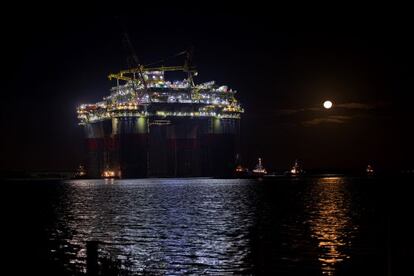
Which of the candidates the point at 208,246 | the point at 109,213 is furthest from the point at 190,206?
the point at 208,246

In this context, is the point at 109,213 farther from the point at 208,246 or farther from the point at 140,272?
the point at 140,272

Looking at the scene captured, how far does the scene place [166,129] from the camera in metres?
136

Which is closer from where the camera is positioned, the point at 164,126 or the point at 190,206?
the point at 190,206

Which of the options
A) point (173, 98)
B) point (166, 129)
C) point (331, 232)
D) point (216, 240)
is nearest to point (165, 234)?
point (216, 240)

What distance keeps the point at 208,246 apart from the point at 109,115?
107 m

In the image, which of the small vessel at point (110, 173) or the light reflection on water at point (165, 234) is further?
the small vessel at point (110, 173)

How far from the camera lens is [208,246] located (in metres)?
27.5

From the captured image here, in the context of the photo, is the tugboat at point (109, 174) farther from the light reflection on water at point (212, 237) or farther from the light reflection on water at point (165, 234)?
the light reflection on water at point (212, 237)

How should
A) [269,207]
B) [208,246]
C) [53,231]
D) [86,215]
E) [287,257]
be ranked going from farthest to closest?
[269,207] → [86,215] → [53,231] → [208,246] → [287,257]

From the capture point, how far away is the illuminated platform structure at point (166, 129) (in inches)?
4931

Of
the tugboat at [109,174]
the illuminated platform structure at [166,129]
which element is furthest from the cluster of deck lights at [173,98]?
the tugboat at [109,174]

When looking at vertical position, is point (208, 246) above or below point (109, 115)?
below

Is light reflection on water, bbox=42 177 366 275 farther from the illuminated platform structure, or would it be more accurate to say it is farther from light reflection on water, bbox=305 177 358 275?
the illuminated platform structure

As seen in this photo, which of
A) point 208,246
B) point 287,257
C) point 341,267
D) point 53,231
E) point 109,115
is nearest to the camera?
point 341,267
